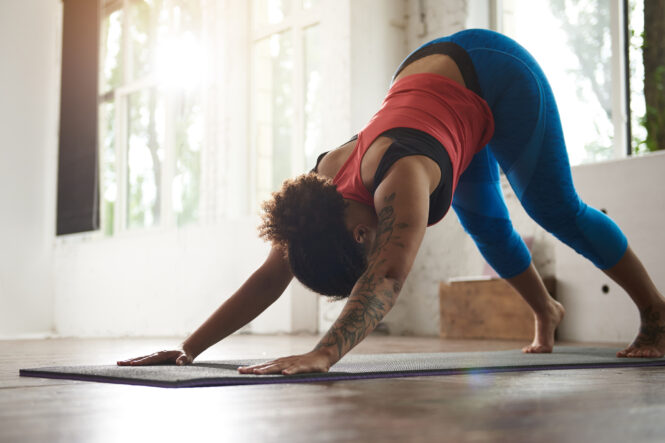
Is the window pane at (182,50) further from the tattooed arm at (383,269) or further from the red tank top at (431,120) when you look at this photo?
the tattooed arm at (383,269)

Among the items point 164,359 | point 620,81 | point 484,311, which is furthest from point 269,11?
point 164,359

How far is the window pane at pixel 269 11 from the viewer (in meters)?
5.94

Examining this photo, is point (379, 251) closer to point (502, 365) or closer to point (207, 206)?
point (502, 365)

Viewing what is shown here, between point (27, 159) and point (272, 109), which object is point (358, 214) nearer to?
point (272, 109)

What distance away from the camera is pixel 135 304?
259 inches

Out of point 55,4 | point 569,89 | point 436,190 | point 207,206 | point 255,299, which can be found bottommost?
point 255,299

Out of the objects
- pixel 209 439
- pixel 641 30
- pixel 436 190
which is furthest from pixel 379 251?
pixel 641 30

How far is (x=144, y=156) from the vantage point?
721 centimetres

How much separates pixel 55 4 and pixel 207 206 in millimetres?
3367

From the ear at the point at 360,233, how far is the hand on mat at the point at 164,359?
0.50 meters

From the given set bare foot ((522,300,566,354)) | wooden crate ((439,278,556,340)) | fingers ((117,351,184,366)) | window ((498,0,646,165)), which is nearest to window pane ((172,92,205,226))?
wooden crate ((439,278,556,340))

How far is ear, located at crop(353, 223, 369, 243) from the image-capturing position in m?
1.63

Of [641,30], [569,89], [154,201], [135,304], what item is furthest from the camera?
[154,201]

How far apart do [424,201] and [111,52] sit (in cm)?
691
